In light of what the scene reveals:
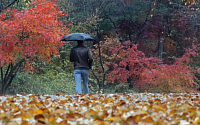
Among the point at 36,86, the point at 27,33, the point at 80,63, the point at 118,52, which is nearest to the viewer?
the point at 80,63

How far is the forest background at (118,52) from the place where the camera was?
10.3 meters

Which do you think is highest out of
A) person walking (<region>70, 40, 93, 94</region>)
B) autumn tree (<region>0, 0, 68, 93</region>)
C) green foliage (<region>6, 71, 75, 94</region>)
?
autumn tree (<region>0, 0, 68, 93</region>)

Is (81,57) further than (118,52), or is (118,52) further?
(118,52)

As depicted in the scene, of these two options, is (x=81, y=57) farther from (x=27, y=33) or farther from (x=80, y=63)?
(x=27, y=33)

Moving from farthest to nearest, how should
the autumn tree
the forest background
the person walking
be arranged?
the forest background < the autumn tree < the person walking

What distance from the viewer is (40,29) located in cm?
745

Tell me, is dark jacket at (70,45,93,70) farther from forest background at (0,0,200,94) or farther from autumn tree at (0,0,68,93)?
forest background at (0,0,200,94)

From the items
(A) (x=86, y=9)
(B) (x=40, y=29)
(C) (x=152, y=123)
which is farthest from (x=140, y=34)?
(C) (x=152, y=123)

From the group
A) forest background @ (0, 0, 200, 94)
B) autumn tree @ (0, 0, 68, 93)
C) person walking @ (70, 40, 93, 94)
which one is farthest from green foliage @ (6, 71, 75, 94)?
person walking @ (70, 40, 93, 94)

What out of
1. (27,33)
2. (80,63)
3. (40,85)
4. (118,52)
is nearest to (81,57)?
(80,63)

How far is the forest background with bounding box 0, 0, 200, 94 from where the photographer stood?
10.3 m

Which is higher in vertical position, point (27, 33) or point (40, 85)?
point (27, 33)

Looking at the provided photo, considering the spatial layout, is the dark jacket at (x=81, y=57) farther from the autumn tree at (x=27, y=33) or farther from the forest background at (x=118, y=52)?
the forest background at (x=118, y=52)

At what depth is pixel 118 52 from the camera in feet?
38.8
